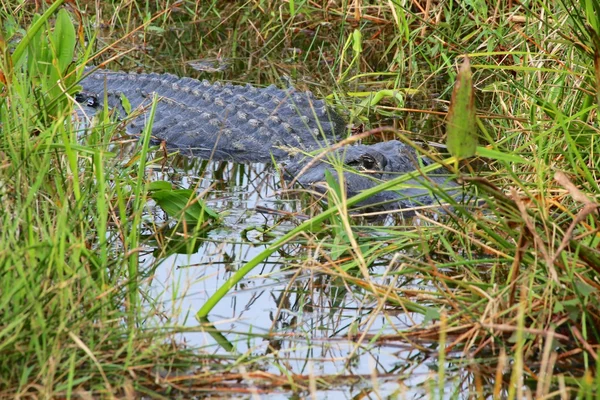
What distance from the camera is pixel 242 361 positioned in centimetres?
220

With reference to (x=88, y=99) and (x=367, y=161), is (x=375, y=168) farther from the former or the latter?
(x=88, y=99)

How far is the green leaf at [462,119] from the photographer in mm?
2061

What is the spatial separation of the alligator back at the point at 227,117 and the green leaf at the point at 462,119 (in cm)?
292

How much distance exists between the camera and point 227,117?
18.1ft

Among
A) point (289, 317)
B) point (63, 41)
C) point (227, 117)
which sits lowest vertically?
point (289, 317)

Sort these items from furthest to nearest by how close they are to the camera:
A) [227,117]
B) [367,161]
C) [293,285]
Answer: [227,117]
[367,161]
[293,285]

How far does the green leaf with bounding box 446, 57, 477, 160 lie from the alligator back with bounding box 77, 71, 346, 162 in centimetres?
292

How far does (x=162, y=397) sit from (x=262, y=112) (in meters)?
3.54

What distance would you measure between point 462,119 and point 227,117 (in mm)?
3538

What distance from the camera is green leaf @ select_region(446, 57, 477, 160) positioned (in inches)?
81.1

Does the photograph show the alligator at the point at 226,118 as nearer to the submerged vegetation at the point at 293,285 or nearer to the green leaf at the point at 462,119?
the submerged vegetation at the point at 293,285

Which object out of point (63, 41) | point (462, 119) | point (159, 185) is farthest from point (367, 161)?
point (462, 119)

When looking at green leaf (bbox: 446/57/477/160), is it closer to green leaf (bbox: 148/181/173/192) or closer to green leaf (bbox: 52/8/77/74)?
green leaf (bbox: 148/181/173/192)

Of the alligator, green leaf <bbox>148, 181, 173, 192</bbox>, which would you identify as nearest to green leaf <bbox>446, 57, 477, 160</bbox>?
green leaf <bbox>148, 181, 173, 192</bbox>
